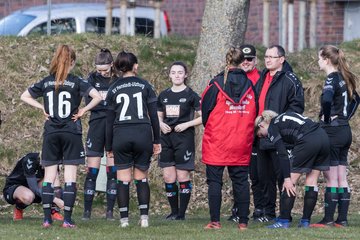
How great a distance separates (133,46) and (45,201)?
6.83 meters

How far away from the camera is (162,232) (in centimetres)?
1169

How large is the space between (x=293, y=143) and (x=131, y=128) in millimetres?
1774

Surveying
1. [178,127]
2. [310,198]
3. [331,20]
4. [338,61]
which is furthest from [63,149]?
[331,20]

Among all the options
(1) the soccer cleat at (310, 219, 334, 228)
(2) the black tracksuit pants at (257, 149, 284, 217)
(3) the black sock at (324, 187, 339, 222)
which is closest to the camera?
(1) the soccer cleat at (310, 219, 334, 228)

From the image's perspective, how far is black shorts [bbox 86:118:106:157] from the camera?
524 inches

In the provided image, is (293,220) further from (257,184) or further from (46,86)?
(46,86)

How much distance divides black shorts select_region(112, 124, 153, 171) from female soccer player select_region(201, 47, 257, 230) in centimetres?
65

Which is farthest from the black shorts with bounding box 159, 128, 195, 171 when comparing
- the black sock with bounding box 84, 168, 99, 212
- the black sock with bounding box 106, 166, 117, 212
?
the black sock with bounding box 84, 168, 99, 212

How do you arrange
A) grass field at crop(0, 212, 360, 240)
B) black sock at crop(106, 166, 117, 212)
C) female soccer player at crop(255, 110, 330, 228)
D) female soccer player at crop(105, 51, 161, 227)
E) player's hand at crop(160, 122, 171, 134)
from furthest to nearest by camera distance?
1. black sock at crop(106, 166, 117, 212)
2. player's hand at crop(160, 122, 171, 134)
3. female soccer player at crop(105, 51, 161, 227)
4. female soccer player at crop(255, 110, 330, 228)
5. grass field at crop(0, 212, 360, 240)

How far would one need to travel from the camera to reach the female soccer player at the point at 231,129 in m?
11.8

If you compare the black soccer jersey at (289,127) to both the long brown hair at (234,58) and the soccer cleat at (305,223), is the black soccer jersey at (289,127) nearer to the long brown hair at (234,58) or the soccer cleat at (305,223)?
the long brown hair at (234,58)

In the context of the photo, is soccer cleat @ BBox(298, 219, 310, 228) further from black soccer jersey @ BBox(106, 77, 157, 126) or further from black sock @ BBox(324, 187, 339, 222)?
black soccer jersey @ BBox(106, 77, 157, 126)

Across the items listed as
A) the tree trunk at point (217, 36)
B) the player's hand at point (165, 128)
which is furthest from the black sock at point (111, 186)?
the tree trunk at point (217, 36)

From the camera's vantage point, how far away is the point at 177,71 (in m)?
13.0
